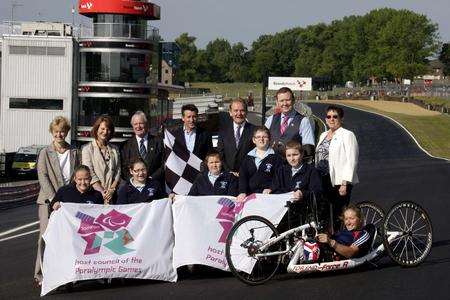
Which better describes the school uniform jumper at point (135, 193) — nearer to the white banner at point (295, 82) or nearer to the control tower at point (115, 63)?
the control tower at point (115, 63)

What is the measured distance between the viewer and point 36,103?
67188 mm

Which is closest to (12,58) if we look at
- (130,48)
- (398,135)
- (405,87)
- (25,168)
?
(130,48)

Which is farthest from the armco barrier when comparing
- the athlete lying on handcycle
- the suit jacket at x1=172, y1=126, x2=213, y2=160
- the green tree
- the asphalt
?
the green tree

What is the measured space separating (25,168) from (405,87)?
92472 millimetres

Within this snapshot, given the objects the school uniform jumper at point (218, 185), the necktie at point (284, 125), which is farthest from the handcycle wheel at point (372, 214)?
the school uniform jumper at point (218, 185)

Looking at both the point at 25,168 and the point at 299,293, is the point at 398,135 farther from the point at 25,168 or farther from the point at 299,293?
the point at 299,293

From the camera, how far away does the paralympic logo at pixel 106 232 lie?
8883mm

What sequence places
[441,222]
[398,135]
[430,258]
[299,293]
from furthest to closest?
[398,135], [441,222], [430,258], [299,293]

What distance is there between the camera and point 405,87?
12600cm

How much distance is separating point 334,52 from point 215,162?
165598mm

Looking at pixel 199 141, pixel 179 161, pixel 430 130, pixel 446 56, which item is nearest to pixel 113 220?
pixel 179 161

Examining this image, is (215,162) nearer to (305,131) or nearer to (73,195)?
(305,131)

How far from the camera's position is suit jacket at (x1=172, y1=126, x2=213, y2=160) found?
10.1m

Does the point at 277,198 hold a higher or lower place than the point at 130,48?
lower
